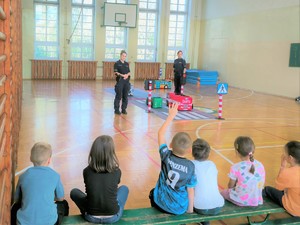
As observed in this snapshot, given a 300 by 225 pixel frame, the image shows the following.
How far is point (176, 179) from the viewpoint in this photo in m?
3.28

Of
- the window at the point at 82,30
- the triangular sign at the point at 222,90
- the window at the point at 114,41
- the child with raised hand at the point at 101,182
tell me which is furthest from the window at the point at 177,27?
the child with raised hand at the point at 101,182

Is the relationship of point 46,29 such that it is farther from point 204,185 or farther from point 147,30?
point 204,185

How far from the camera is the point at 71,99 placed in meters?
12.7

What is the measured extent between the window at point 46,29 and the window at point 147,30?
16.0ft

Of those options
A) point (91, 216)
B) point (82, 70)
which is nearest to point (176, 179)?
point (91, 216)

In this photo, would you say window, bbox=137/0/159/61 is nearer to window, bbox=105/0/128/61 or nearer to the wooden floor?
window, bbox=105/0/128/61

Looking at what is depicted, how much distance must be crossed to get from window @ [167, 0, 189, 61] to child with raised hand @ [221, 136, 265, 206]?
19.4m

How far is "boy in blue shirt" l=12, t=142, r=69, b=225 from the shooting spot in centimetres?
288

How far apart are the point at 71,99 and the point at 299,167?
1017cm

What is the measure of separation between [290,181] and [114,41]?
18665 millimetres

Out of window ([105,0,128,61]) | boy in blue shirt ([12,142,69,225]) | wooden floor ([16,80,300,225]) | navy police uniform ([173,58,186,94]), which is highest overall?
window ([105,0,128,61])

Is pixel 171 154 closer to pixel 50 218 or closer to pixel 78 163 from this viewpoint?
pixel 50 218

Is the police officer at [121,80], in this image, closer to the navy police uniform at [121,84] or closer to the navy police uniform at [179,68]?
the navy police uniform at [121,84]

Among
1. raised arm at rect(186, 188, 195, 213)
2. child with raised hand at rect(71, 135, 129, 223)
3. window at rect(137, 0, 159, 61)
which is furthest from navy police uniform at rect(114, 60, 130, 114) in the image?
window at rect(137, 0, 159, 61)
